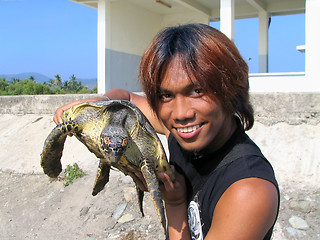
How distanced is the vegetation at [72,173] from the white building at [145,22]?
A: 12.6 feet

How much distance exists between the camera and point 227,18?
25.1 ft

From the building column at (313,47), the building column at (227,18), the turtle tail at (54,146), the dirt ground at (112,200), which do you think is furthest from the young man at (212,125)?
the building column at (227,18)

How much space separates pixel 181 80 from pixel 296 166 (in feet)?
10.8

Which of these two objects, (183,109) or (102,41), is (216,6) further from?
(183,109)

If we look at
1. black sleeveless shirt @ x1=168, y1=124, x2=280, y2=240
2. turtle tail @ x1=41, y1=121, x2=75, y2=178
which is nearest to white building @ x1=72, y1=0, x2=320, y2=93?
turtle tail @ x1=41, y1=121, x2=75, y2=178

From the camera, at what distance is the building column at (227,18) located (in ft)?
24.8

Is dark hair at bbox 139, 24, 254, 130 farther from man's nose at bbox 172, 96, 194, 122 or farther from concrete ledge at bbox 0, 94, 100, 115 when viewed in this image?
concrete ledge at bbox 0, 94, 100, 115

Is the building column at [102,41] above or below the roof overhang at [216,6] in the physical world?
below

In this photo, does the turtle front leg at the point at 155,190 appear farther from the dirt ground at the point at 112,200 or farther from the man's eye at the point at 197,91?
the dirt ground at the point at 112,200

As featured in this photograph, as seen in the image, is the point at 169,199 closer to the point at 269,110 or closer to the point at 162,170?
the point at 162,170

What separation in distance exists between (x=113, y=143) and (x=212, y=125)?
0.49 m

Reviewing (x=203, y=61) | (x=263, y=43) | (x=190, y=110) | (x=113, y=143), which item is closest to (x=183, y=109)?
(x=190, y=110)

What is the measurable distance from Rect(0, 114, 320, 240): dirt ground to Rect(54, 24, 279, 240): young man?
2.36 metres

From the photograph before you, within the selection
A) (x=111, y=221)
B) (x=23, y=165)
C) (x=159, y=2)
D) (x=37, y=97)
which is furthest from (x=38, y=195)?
(x=159, y=2)
